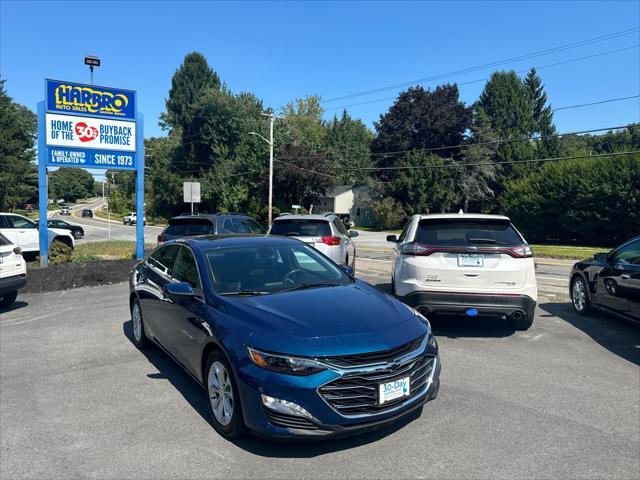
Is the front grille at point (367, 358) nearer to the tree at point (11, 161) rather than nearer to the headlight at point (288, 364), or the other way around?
the headlight at point (288, 364)

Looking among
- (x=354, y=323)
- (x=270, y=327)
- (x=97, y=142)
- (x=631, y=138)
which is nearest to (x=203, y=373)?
(x=270, y=327)

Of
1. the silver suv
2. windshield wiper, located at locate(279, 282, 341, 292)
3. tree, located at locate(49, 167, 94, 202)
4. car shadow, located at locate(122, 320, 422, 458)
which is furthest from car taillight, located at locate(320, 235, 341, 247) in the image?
tree, located at locate(49, 167, 94, 202)

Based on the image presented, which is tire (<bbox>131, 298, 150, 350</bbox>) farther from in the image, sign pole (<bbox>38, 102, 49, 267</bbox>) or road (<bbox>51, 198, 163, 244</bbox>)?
road (<bbox>51, 198, 163, 244</bbox>)

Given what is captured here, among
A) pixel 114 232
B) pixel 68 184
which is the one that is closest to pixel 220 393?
pixel 114 232

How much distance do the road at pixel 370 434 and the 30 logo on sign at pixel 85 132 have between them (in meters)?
10.4

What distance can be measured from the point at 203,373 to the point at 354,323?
140cm

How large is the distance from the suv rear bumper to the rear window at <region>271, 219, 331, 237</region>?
4.49 metres

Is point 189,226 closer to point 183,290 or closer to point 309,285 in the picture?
point 183,290

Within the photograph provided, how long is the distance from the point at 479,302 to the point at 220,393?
3.88 metres

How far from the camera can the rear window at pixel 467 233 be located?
677 centimetres

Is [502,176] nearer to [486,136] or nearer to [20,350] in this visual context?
[486,136]

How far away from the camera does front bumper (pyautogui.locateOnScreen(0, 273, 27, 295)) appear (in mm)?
8617

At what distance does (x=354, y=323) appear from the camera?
3711 millimetres

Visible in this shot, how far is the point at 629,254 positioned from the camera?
7.26 meters
